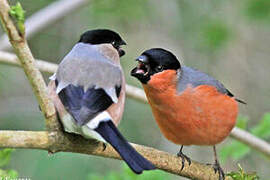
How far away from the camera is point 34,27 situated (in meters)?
4.39

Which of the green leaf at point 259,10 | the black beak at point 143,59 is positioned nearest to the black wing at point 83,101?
the black beak at point 143,59

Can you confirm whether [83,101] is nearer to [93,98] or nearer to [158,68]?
[93,98]

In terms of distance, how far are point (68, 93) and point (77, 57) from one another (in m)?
0.34

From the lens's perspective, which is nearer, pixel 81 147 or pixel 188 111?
pixel 81 147

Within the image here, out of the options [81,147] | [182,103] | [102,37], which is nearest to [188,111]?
[182,103]

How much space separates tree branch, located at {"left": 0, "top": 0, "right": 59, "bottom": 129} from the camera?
196 cm

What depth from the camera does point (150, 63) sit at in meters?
3.04

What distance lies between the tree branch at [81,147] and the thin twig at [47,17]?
1.92 meters

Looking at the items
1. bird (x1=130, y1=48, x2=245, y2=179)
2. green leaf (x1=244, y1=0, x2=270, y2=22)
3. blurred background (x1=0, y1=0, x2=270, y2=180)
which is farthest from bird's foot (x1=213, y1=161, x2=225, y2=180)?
green leaf (x1=244, y1=0, x2=270, y2=22)

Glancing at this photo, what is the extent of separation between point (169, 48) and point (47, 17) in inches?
74.5

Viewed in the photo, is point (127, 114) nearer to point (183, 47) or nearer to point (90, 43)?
point (183, 47)

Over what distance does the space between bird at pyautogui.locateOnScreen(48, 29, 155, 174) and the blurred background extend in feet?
9.31

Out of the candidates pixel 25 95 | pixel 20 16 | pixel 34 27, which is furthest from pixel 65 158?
pixel 20 16

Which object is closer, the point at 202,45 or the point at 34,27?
the point at 34,27
